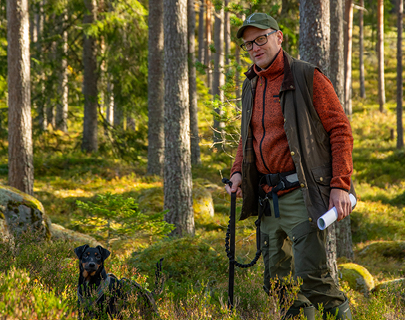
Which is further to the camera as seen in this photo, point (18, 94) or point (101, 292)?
point (18, 94)

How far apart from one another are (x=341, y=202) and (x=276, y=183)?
56 cm

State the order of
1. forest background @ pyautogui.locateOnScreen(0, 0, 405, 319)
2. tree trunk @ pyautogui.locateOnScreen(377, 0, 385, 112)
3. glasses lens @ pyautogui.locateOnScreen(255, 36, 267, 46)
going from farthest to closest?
tree trunk @ pyautogui.locateOnScreen(377, 0, 385, 112), forest background @ pyautogui.locateOnScreen(0, 0, 405, 319), glasses lens @ pyautogui.locateOnScreen(255, 36, 267, 46)

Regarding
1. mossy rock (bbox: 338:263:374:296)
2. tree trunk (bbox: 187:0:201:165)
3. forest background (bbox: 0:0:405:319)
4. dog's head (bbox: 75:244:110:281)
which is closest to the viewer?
dog's head (bbox: 75:244:110:281)

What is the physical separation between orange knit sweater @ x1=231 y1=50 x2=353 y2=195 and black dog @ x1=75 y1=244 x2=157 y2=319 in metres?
1.61

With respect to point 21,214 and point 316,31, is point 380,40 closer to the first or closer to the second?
point 316,31

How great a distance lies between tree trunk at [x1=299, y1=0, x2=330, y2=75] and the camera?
5.57 metres

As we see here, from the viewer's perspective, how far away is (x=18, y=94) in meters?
9.86

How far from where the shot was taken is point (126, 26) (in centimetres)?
1526

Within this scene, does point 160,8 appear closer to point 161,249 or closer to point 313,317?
point 161,249

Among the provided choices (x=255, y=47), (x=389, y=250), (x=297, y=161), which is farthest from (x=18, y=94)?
(x=389, y=250)

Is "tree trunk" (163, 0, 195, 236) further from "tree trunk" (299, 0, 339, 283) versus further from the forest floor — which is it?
"tree trunk" (299, 0, 339, 283)

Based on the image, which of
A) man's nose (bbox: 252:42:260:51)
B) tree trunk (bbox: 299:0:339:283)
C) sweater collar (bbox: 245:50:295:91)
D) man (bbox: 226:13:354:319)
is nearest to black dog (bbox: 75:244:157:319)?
man (bbox: 226:13:354:319)

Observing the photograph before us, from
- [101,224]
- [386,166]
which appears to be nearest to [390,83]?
[386,166]

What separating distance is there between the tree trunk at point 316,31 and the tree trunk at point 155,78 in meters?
8.20
